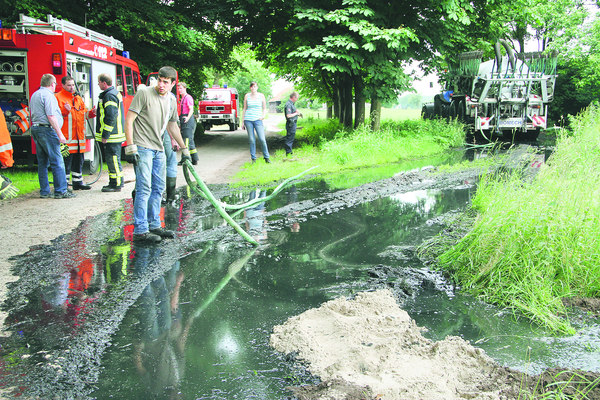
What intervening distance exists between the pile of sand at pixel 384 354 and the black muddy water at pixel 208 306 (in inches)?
7.4

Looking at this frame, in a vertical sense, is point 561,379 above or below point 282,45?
below

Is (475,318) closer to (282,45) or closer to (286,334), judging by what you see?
(286,334)

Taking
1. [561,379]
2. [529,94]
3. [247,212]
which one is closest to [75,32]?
[247,212]

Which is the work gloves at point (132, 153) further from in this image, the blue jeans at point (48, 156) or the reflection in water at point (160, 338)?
the blue jeans at point (48, 156)

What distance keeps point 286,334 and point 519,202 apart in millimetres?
2958

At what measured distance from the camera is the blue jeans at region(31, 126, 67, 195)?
29.5ft

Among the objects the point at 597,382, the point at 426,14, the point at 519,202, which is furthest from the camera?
the point at 426,14

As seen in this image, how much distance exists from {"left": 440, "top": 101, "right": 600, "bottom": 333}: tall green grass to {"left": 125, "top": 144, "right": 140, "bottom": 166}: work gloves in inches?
150

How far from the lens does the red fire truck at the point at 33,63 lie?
10.9m

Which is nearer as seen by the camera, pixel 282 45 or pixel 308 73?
pixel 282 45

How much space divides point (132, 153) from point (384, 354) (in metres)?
4.17

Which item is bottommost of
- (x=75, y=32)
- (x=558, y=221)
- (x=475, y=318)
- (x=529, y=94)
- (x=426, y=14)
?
(x=475, y=318)

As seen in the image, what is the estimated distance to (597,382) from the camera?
10.2 feet

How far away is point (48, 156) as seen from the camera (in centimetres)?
905
